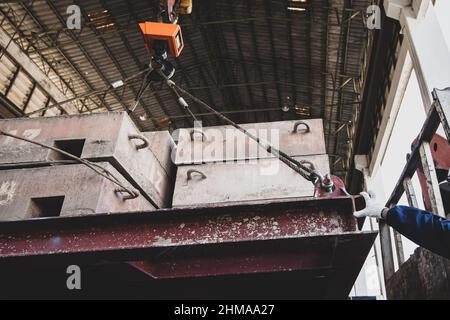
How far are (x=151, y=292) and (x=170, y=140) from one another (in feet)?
5.08

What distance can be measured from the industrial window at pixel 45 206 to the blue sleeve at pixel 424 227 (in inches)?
89.4

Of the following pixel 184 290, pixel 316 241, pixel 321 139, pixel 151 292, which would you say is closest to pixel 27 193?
pixel 151 292

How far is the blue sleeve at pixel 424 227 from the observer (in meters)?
1.90

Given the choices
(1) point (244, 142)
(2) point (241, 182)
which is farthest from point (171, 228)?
(1) point (244, 142)

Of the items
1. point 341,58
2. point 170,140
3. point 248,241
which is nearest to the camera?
point 248,241

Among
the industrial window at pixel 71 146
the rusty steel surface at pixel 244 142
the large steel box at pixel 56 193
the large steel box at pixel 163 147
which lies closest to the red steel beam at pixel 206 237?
the large steel box at pixel 56 193

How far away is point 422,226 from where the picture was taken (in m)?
1.98

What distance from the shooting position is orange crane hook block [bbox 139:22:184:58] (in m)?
3.38

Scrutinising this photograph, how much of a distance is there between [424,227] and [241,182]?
163 cm

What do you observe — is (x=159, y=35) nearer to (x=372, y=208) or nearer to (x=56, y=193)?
(x=56, y=193)

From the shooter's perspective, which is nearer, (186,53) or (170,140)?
(170,140)
